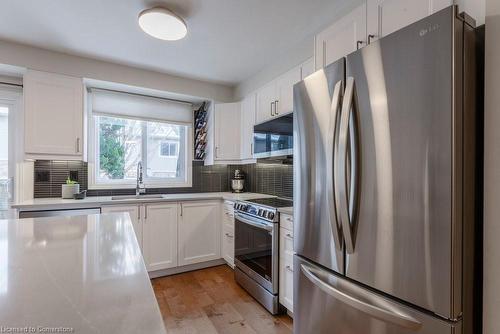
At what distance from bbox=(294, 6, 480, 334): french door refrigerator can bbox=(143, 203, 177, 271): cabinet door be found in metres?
1.99

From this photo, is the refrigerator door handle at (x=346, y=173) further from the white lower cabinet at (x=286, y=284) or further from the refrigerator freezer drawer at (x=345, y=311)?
the white lower cabinet at (x=286, y=284)

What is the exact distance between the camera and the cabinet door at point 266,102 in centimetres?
264

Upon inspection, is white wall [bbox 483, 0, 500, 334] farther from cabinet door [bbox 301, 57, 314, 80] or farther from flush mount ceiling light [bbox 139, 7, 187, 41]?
flush mount ceiling light [bbox 139, 7, 187, 41]

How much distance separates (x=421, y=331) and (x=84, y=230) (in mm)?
1472

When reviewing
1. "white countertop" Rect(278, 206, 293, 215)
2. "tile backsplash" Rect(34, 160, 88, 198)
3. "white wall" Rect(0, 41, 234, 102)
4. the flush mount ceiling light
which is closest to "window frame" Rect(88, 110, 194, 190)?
"tile backsplash" Rect(34, 160, 88, 198)

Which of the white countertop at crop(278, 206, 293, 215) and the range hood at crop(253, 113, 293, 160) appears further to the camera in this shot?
the range hood at crop(253, 113, 293, 160)

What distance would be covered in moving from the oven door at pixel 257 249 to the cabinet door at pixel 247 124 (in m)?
0.84

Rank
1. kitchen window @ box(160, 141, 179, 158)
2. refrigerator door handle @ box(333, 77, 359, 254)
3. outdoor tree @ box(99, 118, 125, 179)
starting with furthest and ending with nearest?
kitchen window @ box(160, 141, 179, 158) < outdoor tree @ box(99, 118, 125, 179) < refrigerator door handle @ box(333, 77, 359, 254)

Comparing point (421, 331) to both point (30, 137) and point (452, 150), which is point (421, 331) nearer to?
point (452, 150)

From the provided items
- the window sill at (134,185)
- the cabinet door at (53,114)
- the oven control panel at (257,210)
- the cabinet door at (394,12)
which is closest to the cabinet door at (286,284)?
the oven control panel at (257,210)

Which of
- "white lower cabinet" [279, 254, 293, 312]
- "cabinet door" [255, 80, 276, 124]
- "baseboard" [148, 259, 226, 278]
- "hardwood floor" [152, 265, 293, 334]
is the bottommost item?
"hardwood floor" [152, 265, 293, 334]

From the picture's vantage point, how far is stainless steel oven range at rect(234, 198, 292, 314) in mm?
2115

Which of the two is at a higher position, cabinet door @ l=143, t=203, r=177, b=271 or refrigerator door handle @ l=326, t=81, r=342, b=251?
refrigerator door handle @ l=326, t=81, r=342, b=251

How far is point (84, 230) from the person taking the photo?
1227 mm
